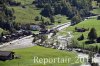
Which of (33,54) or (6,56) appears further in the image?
(33,54)

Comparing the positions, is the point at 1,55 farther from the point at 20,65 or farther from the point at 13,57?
the point at 20,65

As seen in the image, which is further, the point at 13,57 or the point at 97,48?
the point at 97,48

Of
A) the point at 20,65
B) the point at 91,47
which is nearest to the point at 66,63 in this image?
the point at 20,65

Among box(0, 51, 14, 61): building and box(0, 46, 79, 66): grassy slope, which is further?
box(0, 51, 14, 61): building

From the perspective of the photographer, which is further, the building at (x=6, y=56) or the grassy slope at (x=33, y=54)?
the building at (x=6, y=56)

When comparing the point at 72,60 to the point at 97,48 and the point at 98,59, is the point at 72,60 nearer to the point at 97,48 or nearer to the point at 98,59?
the point at 98,59

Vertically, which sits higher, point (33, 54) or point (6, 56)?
point (6, 56)

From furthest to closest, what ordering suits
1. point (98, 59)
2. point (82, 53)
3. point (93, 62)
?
point (82, 53) → point (98, 59) → point (93, 62)

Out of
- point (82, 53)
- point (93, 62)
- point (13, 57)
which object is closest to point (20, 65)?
point (13, 57)

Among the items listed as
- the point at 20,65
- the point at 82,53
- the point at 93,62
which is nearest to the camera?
the point at 20,65
